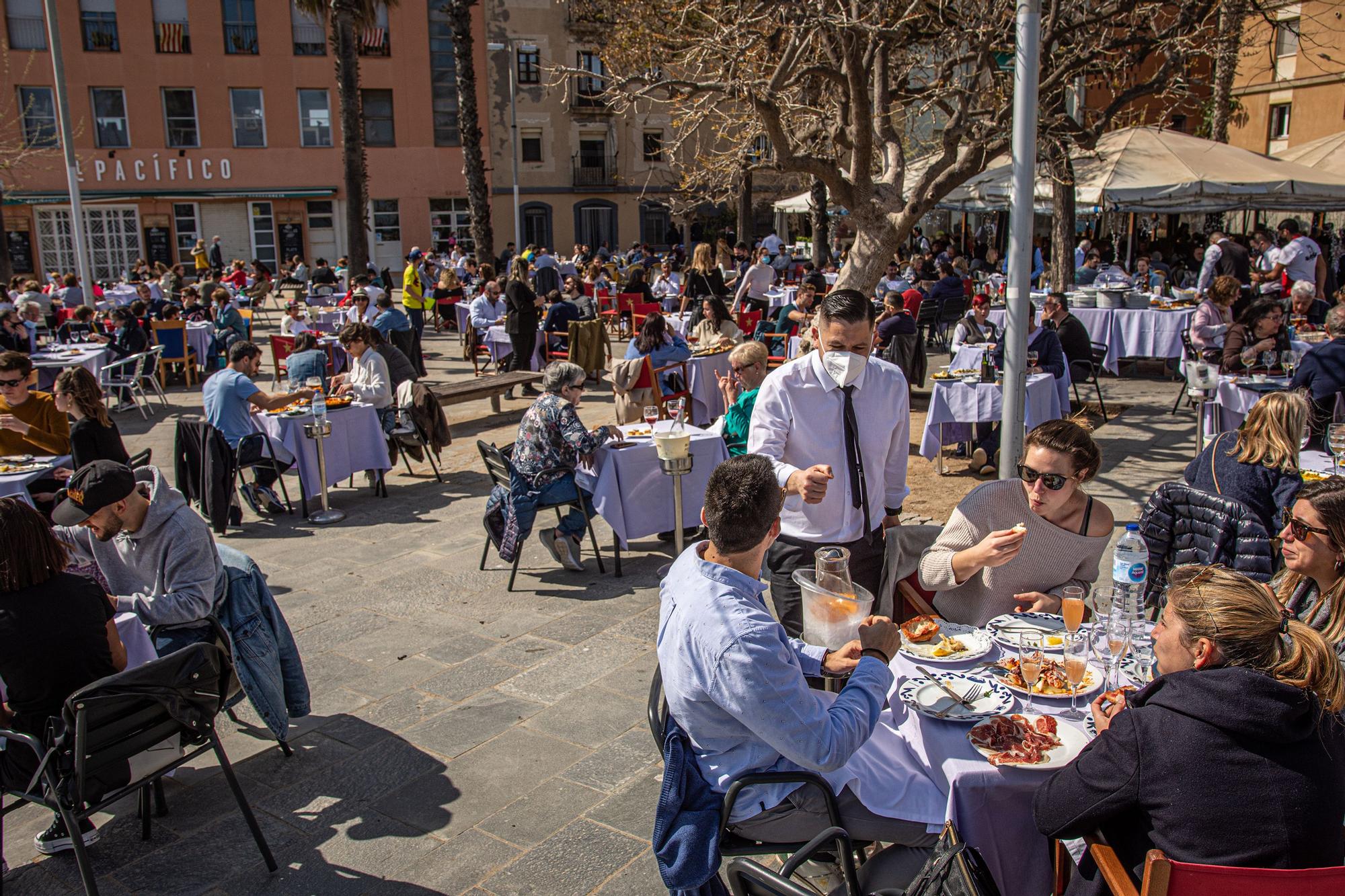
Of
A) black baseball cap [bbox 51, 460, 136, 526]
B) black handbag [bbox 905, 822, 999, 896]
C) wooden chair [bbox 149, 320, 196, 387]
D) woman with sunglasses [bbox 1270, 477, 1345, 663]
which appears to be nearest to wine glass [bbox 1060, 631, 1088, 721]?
black handbag [bbox 905, 822, 999, 896]

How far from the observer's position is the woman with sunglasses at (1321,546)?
330 centimetres

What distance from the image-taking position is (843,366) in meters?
3.90

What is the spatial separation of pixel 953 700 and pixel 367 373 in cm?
681

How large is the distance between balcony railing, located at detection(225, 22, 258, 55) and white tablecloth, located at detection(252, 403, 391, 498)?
28.8 m

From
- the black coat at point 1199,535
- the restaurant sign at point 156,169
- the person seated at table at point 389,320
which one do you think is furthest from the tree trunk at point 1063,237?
the restaurant sign at point 156,169

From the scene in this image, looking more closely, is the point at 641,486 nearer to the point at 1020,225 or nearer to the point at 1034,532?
the point at 1020,225

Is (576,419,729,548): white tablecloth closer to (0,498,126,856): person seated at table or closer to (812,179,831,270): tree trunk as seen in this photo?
(0,498,126,856): person seated at table

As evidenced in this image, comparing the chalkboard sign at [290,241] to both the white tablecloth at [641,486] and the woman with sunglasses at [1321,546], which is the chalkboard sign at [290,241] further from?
the woman with sunglasses at [1321,546]

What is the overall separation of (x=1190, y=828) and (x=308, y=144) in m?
35.4

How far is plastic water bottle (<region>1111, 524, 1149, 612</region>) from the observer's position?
10.2ft

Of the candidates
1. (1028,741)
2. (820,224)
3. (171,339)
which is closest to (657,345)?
(1028,741)

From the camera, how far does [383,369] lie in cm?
862

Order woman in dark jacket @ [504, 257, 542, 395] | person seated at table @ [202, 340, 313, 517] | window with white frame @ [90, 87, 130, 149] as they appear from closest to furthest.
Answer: person seated at table @ [202, 340, 313, 517] → woman in dark jacket @ [504, 257, 542, 395] → window with white frame @ [90, 87, 130, 149]

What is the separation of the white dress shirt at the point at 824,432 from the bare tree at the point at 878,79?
10.6 ft
